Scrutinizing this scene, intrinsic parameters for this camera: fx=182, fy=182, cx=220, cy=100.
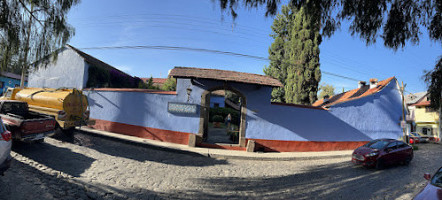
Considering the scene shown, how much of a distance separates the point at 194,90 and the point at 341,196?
7.68 metres

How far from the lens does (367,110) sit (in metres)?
12.1

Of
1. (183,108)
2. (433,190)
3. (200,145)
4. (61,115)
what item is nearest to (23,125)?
(61,115)

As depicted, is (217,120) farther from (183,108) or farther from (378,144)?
(378,144)

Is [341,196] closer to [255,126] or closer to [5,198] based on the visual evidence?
[255,126]

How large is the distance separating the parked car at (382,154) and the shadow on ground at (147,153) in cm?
600

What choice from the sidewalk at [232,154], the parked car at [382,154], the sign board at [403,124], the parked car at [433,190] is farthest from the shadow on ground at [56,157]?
the sign board at [403,124]

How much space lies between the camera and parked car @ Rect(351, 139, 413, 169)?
7809mm

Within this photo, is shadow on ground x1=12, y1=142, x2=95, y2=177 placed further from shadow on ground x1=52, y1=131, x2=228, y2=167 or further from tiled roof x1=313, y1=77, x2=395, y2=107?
tiled roof x1=313, y1=77, x2=395, y2=107

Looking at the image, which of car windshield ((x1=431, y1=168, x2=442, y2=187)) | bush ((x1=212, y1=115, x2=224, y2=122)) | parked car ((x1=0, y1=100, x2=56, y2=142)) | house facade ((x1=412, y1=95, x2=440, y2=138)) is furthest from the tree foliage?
house facade ((x1=412, y1=95, x2=440, y2=138))

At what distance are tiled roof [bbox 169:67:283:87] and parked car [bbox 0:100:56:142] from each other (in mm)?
5272

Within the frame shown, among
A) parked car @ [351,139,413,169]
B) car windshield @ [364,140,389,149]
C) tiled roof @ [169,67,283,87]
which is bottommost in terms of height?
parked car @ [351,139,413,169]

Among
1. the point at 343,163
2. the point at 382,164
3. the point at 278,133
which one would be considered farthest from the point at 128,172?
the point at 382,164

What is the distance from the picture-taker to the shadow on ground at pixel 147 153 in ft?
23.8

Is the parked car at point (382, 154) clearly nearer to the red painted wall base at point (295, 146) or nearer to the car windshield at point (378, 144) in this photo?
the car windshield at point (378, 144)
